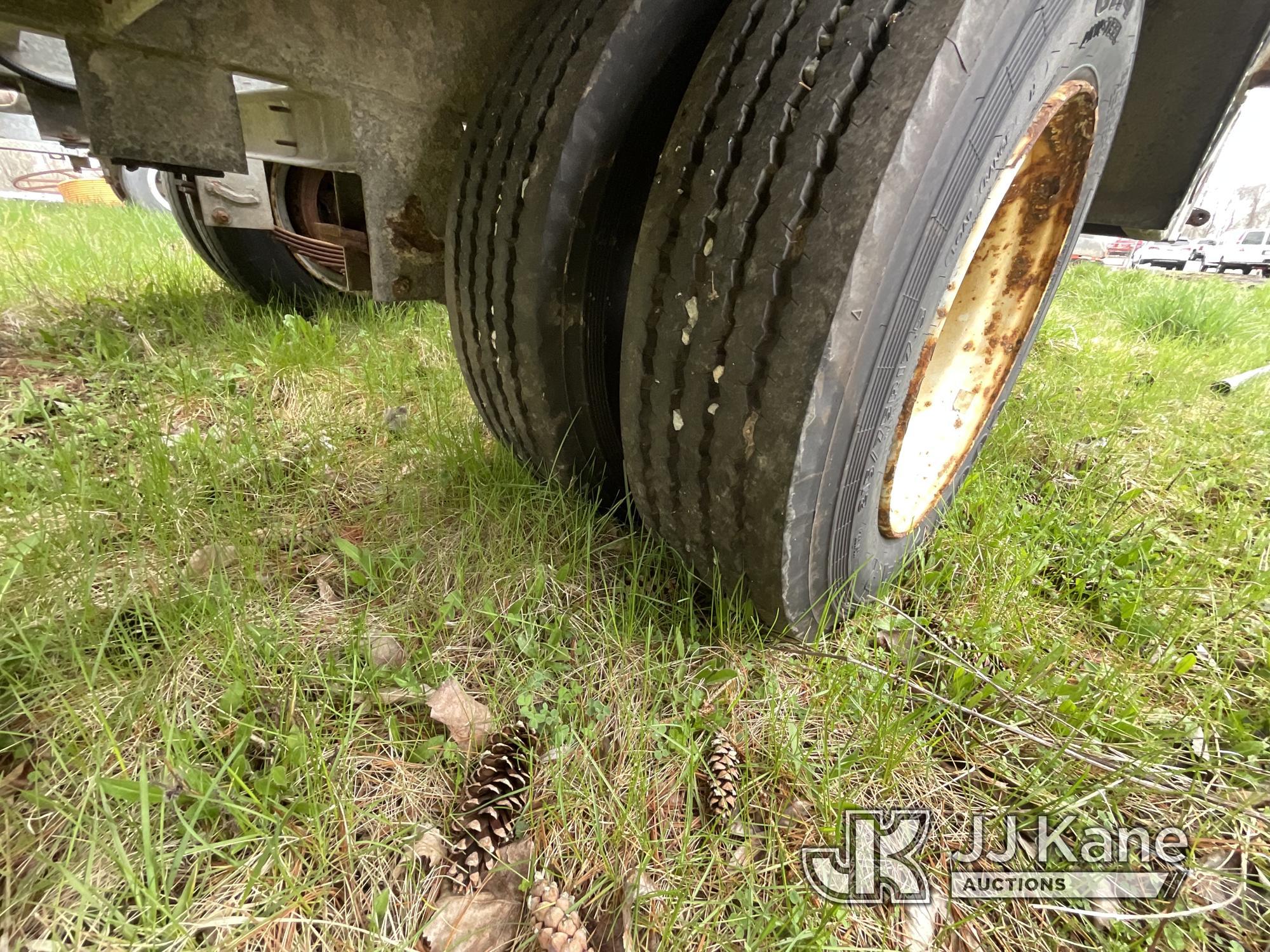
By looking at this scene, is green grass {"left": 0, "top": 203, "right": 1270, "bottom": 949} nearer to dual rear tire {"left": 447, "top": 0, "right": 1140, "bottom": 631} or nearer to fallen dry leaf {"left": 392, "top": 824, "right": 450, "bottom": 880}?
fallen dry leaf {"left": 392, "top": 824, "right": 450, "bottom": 880}

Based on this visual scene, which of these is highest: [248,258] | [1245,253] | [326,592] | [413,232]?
[413,232]

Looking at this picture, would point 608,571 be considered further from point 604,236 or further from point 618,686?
point 604,236

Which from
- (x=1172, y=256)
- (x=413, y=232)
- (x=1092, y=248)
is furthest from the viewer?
(x=1172, y=256)

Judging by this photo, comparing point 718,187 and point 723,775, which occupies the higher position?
point 718,187

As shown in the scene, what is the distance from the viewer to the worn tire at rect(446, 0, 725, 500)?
1.03 meters

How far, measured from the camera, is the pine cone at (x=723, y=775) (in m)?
0.92

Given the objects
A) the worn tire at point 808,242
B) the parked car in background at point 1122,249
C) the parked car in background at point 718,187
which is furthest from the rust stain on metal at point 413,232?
the parked car in background at point 1122,249

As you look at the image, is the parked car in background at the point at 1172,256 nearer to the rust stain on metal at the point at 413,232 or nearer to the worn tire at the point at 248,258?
the worn tire at the point at 248,258

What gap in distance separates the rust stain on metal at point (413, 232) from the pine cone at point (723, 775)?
1144 millimetres

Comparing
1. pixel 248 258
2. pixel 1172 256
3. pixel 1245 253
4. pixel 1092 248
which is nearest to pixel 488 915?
pixel 248 258

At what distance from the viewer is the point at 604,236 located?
113 cm

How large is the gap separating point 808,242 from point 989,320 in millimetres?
956

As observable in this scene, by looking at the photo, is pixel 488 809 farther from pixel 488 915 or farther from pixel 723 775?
pixel 723 775

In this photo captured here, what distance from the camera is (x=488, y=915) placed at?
81 centimetres
